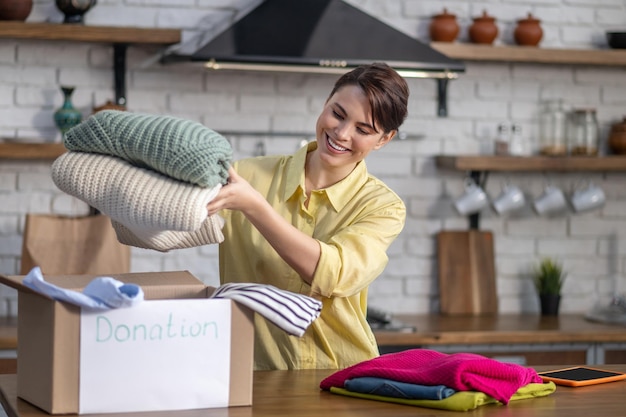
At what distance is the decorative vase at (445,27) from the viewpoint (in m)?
4.15

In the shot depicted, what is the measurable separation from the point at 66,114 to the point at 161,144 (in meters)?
2.24

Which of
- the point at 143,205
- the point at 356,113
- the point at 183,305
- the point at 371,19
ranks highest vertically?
the point at 371,19

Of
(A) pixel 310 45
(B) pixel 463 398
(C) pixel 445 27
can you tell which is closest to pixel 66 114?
(A) pixel 310 45

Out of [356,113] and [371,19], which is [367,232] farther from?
[371,19]

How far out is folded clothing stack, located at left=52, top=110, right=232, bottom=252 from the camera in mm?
1696

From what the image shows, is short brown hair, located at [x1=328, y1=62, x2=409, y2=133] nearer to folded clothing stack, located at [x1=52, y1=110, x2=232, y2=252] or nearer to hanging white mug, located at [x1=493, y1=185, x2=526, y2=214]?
folded clothing stack, located at [x1=52, y1=110, x2=232, y2=252]

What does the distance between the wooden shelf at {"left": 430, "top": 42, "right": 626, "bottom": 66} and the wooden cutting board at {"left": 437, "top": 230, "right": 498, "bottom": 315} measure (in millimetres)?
727

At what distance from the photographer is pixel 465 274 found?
4.29 metres

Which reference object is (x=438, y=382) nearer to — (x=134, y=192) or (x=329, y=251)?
(x=329, y=251)

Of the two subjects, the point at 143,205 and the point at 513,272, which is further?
the point at 513,272

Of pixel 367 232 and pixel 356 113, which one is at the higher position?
pixel 356 113

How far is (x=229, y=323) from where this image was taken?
167 centimetres

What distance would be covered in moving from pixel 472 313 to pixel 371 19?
4.25 ft

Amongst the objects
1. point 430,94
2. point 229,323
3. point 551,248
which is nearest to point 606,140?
point 551,248
